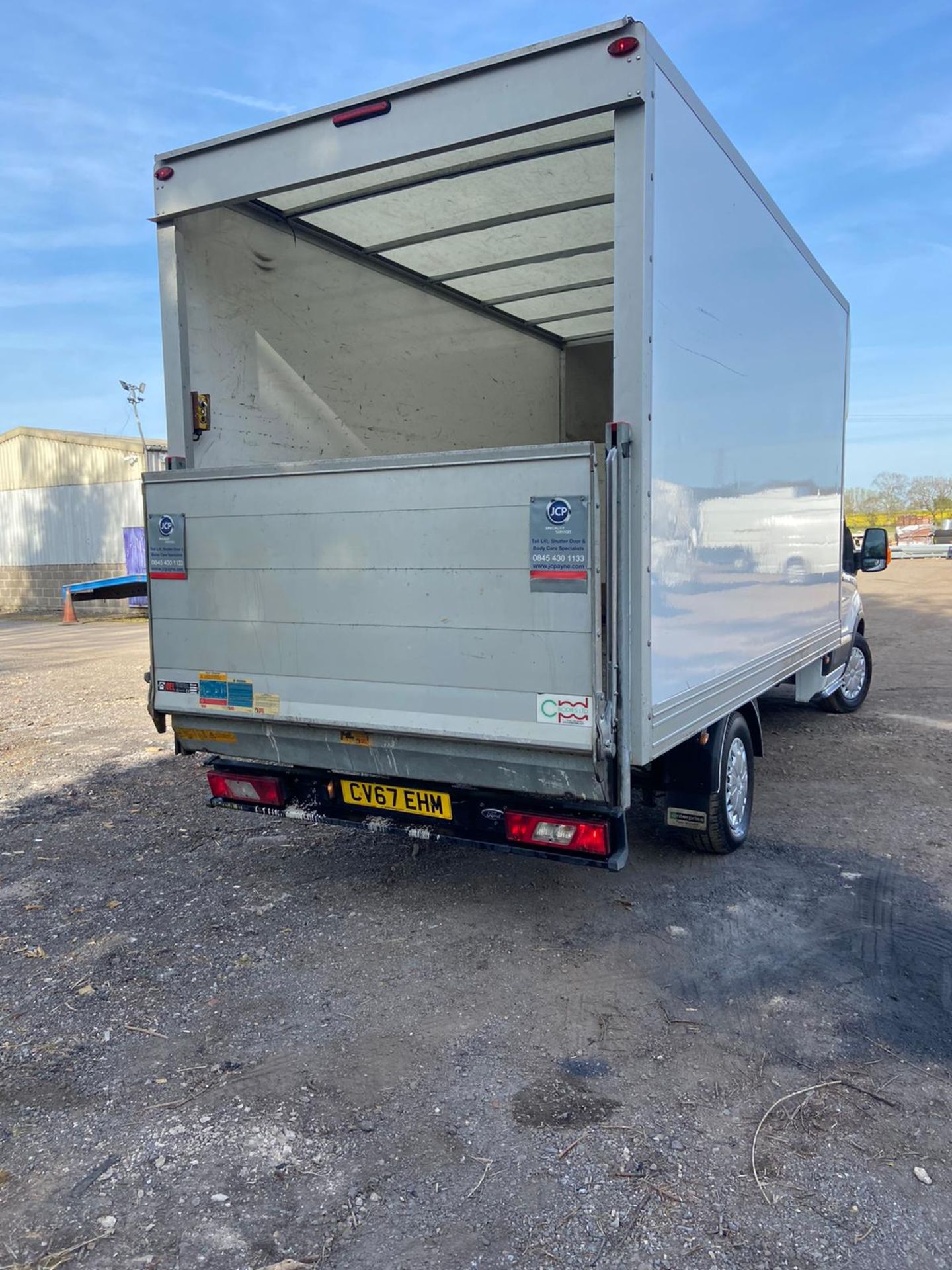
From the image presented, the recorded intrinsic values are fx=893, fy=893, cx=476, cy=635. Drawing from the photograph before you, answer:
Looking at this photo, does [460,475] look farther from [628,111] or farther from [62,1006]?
[62,1006]

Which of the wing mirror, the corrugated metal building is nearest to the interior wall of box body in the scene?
the wing mirror

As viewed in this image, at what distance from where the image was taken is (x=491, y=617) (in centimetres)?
337

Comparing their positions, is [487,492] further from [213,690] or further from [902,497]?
[902,497]

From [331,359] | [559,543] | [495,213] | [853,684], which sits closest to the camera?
[559,543]

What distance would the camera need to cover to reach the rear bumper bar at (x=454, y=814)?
3439 millimetres

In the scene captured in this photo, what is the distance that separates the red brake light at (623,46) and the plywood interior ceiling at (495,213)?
10.5 inches

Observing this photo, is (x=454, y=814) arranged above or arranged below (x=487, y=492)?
below

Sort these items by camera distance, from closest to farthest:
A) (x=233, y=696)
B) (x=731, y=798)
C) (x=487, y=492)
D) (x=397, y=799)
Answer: (x=487, y=492) → (x=397, y=799) → (x=233, y=696) → (x=731, y=798)

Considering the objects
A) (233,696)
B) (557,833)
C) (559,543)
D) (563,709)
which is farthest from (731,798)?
(233,696)

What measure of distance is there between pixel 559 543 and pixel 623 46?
1.73 m

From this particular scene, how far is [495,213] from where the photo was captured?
5008mm

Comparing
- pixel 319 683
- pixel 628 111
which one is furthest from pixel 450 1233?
pixel 628 111

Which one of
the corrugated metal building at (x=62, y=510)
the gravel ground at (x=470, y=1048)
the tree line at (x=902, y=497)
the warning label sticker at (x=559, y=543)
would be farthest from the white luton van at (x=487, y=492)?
the tree line at (x=902, y=497)

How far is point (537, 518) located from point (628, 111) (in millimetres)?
1457
